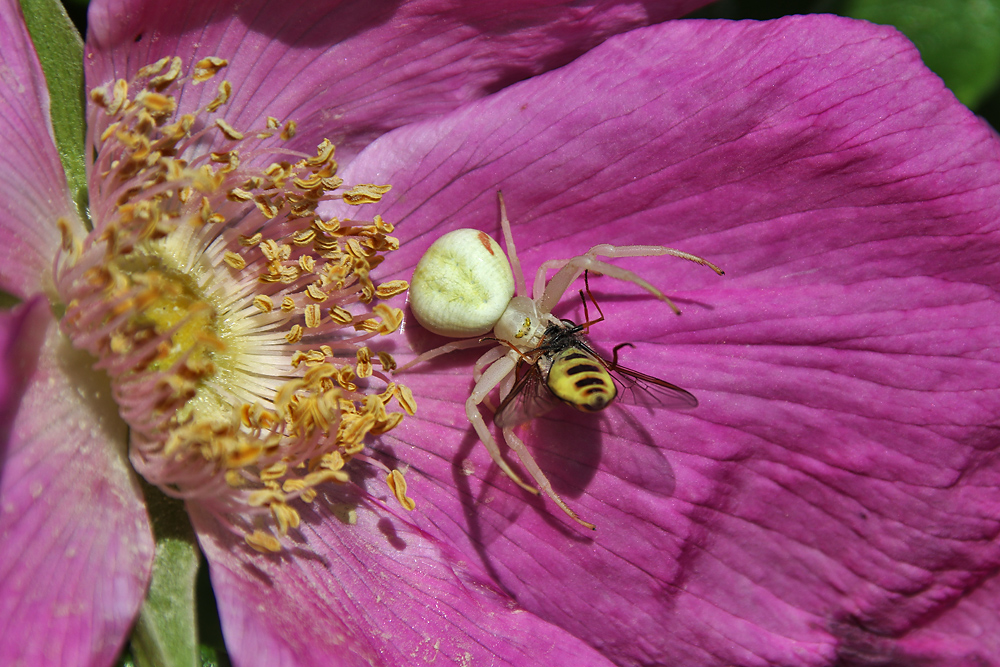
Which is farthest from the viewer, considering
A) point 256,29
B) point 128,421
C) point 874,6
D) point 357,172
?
point 874,6

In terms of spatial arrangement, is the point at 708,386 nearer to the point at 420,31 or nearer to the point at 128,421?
the point at 420,31

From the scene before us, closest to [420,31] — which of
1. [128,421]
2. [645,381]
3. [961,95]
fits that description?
[645,381]

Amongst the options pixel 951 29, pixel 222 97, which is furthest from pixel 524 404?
pixel 951 29

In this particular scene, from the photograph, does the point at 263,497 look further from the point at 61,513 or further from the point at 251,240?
the point at 251,240

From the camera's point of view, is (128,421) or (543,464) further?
(543,464)

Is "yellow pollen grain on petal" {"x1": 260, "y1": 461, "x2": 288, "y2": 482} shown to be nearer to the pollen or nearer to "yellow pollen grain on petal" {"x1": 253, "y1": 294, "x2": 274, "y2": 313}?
the pollen

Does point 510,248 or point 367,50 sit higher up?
point 367,50
